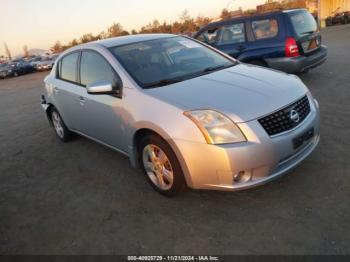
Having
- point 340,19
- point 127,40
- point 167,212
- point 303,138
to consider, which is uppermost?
point 127,40

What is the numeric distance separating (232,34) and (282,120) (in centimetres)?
567

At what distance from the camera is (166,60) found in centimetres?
438

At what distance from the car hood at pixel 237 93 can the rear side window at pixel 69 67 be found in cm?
195

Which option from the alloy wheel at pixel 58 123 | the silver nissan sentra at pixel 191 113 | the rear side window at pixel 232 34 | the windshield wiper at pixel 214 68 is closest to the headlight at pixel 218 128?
the silver nissan sentra at pixel 191 113

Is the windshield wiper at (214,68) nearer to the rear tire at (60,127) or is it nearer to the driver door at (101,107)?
the driver door at (101,107)

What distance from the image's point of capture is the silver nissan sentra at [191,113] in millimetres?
3146

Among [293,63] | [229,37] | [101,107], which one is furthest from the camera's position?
[229,37]

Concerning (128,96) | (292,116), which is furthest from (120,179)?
(292,116)

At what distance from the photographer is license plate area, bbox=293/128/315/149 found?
132 inches

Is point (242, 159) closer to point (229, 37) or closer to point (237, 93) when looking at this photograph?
point (237, 93)

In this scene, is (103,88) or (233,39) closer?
(103,88)

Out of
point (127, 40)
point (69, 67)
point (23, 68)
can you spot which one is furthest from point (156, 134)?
point (23, 68)

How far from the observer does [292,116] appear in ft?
11.1

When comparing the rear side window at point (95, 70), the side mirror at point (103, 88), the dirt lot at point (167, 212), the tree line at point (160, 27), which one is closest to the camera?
the dirt lot at point (167, 212)
